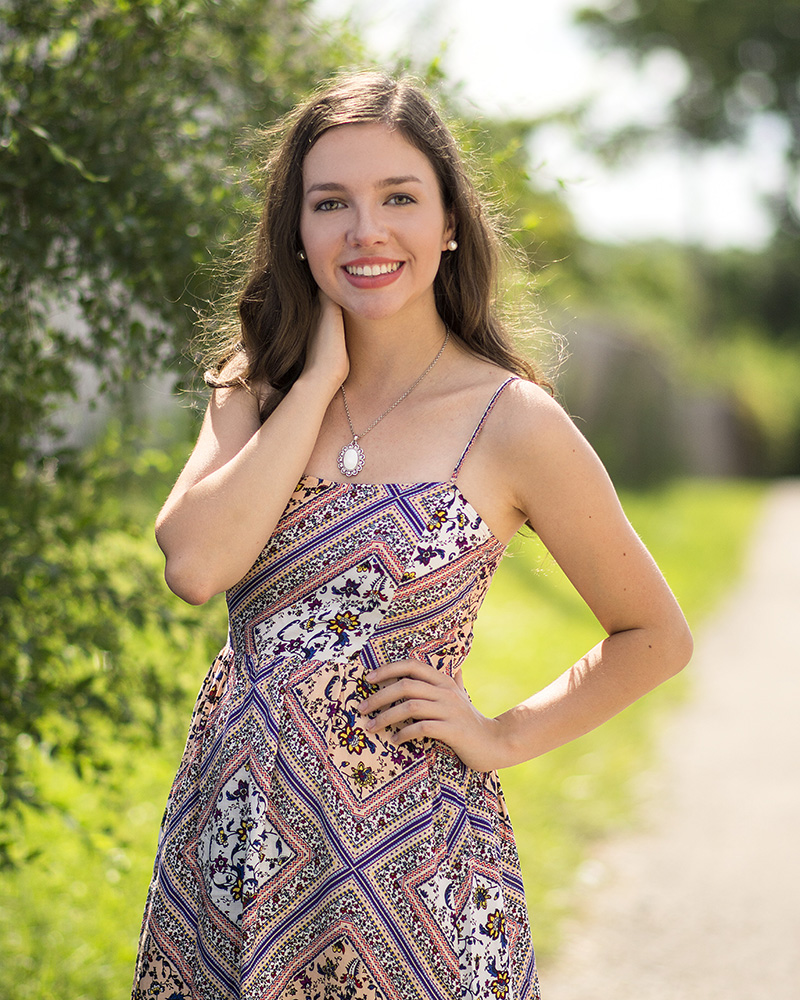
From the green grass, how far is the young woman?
0.34 meters

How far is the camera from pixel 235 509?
1763 millimetres

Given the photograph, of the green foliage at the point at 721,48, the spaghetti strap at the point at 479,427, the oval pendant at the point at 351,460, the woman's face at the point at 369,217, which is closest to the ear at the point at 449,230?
the woman's face at the point at 369,217

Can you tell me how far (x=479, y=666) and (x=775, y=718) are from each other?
5.96 ft

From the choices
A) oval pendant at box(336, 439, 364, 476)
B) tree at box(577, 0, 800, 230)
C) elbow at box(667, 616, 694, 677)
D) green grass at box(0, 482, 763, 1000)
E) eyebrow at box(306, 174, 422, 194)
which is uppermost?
tree at box(577, 0, 800, 230)

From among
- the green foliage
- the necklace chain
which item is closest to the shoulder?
the necklace chain

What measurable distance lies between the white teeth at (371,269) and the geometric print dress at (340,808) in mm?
288

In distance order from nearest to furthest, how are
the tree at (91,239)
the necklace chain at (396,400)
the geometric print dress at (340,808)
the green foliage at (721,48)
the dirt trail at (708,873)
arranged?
the geometric print dress at (340,808), the necklace chain at (396,400), the tree at (91,239), the dirt trail at (708,873), the green foliage at (721,48)

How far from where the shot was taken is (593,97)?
31.9ft

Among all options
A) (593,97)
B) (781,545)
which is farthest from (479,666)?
(781,545)

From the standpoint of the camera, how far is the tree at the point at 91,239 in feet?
7.79

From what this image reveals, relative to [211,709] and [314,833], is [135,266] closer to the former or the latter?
[211,709]

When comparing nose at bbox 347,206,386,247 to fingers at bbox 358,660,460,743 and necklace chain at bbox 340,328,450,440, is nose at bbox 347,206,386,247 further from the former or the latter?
fingers at bbox 358,660,460,743

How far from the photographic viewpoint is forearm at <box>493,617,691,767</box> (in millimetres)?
1899

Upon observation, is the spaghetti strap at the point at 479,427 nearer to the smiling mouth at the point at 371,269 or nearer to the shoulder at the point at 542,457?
the shoulder at the point at 542,457
